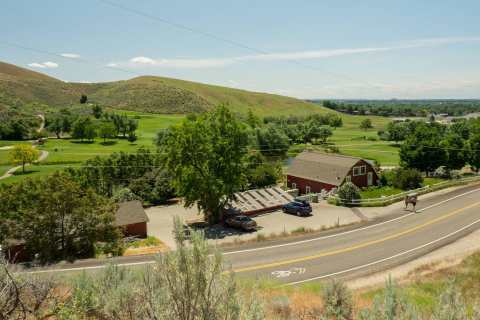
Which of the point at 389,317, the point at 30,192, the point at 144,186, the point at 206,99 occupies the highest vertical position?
the point at 206,99

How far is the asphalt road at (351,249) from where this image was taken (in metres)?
19.2

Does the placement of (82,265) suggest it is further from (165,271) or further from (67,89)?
(67,89)

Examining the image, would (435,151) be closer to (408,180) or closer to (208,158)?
(408,180)

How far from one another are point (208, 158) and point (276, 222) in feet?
26.7

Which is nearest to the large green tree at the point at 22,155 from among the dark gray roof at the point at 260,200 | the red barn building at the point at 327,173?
the dark gray roof at the point at 260,200

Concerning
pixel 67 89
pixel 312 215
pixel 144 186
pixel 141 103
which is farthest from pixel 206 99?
pixel 312 215

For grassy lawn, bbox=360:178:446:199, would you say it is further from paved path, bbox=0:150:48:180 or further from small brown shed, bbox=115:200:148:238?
paved path, bbox=0:150:48:180

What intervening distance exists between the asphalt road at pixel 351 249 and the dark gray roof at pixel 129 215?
9.98 metres

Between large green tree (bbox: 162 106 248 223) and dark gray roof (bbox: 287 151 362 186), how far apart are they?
14.0 meters

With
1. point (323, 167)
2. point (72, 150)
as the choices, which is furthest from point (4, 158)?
point (323, 167)

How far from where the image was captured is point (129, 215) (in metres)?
31.0

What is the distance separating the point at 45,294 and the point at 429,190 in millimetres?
39861

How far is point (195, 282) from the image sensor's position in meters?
6.35

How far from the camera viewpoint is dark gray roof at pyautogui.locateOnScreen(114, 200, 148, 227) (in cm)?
3031
